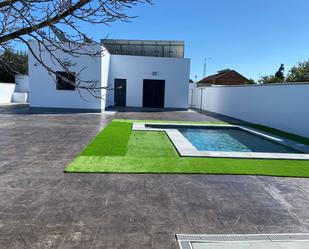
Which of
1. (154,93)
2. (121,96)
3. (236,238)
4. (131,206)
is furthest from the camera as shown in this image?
(154,93)

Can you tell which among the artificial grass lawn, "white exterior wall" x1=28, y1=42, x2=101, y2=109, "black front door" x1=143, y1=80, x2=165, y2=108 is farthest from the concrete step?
the artificial grass lawn

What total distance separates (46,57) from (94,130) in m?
8.77

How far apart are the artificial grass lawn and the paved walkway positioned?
370 millimetres

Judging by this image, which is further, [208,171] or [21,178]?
[208,171]

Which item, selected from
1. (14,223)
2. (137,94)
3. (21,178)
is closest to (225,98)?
(137,94)

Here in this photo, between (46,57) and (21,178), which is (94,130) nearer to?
(21,178)

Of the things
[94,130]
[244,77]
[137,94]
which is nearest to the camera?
[94,130]

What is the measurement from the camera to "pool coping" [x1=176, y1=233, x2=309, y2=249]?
3356 millimetres

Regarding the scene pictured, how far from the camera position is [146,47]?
26.8 meters

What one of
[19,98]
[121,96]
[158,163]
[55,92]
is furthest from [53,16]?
[19,98]

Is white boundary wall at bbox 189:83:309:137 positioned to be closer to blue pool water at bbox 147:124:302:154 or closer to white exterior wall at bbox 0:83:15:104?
blue pool water at bbox 147:124:302:154

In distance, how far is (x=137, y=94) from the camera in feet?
76.7

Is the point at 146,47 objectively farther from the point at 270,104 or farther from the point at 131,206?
the point at 131,206

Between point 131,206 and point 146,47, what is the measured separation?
79.1ft
